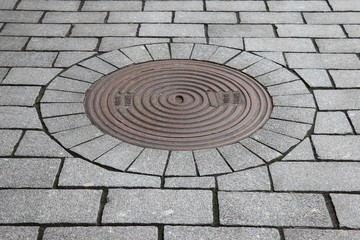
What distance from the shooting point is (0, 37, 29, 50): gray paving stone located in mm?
4815

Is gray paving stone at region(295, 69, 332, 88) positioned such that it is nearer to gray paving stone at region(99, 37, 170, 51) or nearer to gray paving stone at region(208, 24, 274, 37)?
gray paving stone at region(208, 24, 274, 37)

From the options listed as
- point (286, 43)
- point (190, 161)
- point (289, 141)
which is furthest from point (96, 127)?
point (286, 43)

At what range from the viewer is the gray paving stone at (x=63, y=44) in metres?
4.79

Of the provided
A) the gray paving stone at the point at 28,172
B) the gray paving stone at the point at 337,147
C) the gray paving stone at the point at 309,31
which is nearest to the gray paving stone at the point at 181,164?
the gray paving stone at the point at 28,172

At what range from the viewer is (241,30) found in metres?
5.07

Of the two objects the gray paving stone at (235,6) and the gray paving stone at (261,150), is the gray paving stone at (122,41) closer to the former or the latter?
the gray paving stone at (235,6)

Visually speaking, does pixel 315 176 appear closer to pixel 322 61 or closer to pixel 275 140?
pixel 275 140

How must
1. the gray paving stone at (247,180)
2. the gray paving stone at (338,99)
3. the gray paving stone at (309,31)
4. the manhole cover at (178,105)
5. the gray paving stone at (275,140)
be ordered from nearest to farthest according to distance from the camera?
the gray paving stone at (247,180)
the gray paving stone at (275,140)
the manhole cover at (178,105)
the gray paving stone at (338,99)
the gray paving stone at (309,31)

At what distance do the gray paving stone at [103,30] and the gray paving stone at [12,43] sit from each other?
1.54 ft

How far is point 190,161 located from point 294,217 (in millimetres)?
788

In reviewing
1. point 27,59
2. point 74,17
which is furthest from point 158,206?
point 74,17

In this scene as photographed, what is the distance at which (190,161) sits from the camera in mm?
3451

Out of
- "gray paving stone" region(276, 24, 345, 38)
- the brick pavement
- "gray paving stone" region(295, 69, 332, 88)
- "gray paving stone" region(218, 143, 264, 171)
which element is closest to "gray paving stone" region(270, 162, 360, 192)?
the brick pavement

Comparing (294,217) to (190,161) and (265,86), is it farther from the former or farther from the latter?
(265,86)
